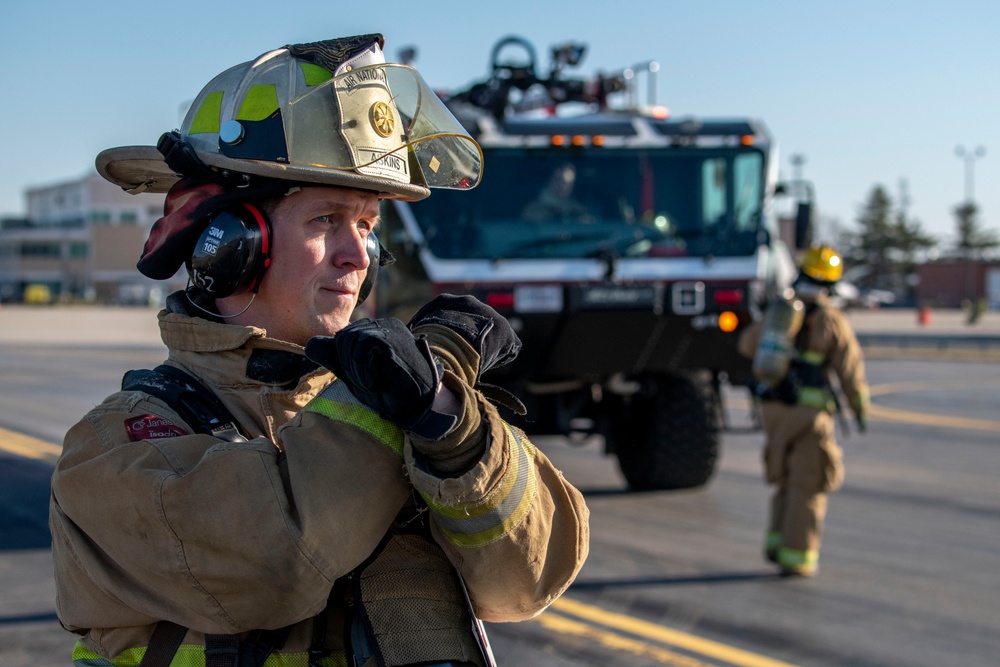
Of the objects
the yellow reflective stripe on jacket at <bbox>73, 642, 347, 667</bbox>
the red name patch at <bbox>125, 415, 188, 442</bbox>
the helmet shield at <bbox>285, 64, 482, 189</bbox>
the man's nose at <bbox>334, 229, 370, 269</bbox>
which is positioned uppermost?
the helmet shield at <bbox>285, 64, 482, 189</bbox>

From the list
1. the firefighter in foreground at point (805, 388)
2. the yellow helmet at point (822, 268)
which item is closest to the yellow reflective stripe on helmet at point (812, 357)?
the firefighter in foreground at point (805, 388)

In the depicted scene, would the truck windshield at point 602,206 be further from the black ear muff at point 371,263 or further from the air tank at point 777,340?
the black ear muff at point 371,263

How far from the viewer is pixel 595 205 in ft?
28.2

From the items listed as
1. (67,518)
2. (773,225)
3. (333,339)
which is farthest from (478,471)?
(773,225)

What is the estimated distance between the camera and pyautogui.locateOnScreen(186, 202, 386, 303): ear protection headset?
69.4 inches

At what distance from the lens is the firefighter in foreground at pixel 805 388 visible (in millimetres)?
6855

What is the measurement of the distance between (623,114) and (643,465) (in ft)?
9.41

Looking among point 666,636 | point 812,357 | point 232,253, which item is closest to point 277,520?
point 232,253

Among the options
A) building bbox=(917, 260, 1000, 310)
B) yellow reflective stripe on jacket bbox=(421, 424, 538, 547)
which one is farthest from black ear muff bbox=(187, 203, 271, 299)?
building bbox=(917, 260, 1000, 310)

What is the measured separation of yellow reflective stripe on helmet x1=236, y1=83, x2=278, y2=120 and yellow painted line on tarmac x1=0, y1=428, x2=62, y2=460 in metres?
8.26

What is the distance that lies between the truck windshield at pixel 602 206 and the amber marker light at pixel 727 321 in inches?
18.4

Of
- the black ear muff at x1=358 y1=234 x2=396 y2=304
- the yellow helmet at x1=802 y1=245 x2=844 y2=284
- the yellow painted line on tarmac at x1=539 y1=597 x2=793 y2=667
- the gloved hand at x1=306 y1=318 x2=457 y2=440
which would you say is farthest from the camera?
the yellow helmet at x1=802 y1=245 x2=844 y2=284

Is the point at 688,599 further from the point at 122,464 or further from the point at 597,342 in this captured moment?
the point at 122,464

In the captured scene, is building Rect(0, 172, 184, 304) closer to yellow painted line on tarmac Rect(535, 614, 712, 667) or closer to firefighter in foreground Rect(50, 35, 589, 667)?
yellow painted line on tarmac Rect(535, 614, 712, 667)
